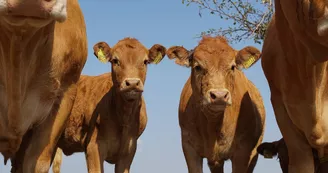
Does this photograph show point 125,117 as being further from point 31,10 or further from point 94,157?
point 31,10

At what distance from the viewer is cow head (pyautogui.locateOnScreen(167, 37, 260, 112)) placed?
23.0 feet

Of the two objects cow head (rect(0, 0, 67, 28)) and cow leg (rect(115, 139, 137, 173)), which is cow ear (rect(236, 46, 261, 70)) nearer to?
cow leg (rect(115, 139, 137, 173))

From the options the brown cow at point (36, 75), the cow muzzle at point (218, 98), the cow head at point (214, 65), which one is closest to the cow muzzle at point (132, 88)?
the cow head at point (214, 65)

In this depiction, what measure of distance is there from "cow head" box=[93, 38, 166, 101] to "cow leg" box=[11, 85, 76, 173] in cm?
250

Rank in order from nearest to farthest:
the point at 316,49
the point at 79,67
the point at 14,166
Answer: the point at 316,49 → the point at 79,67 → the point at 14,166

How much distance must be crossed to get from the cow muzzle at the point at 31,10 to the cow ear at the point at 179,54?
3877 mm

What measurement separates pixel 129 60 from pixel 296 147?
366 cm

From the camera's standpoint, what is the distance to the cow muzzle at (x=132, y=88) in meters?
8.40

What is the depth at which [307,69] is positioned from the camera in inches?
208

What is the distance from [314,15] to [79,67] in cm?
275

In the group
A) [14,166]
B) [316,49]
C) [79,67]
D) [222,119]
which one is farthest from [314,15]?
[14,166]

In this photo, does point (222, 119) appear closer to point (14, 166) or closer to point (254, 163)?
point (254, 163)

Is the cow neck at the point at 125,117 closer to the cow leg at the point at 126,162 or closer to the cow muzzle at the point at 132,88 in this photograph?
the cow leg at the point at 126,162

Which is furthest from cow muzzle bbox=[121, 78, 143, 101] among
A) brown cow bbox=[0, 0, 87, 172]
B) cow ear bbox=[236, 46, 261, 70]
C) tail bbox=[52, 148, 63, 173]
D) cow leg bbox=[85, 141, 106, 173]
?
tail bbox=[52, 148, 63, 173]
